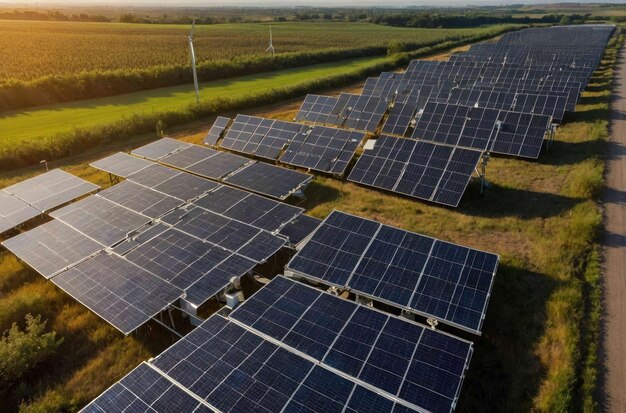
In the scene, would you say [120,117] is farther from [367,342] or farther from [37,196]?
[367,342]

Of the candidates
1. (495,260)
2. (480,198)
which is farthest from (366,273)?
(480,198)

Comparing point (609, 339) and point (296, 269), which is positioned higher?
point (296, 269)

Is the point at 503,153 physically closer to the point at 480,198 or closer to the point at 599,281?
the point at 480,198

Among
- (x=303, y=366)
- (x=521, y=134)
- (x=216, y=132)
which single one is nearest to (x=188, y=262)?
(x=303, y=366)

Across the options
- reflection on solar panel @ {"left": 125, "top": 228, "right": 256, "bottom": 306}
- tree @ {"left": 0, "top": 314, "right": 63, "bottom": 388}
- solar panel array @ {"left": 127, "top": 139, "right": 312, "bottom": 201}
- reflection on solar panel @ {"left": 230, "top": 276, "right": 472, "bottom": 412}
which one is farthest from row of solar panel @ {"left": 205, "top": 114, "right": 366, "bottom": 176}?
tree @ {"left": 0, "top": 314, "right": 63, "bottom": 388}

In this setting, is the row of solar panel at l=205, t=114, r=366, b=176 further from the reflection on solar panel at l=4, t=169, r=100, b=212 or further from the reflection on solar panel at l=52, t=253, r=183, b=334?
the reflection on solar panel at l=52, t=253, r=183, b=334

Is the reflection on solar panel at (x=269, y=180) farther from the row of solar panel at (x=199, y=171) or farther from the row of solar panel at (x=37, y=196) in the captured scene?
the row of solar panel at (x=37, y=196)
